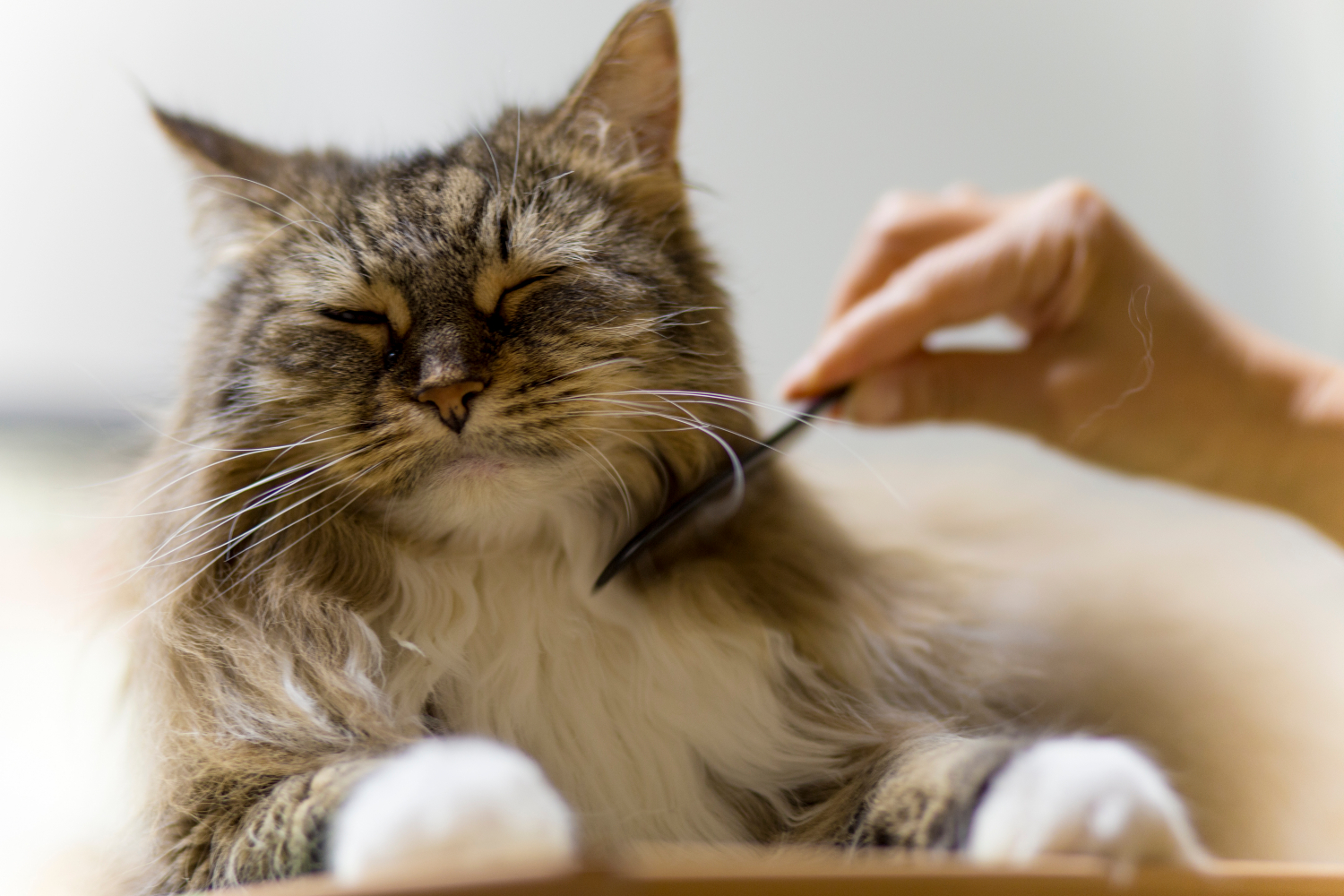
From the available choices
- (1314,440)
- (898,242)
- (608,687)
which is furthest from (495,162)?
(1314,440)

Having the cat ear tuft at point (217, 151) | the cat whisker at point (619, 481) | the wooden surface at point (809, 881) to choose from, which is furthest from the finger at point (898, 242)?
the wooden surface at point (809, 881)

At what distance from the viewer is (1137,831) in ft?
1.84

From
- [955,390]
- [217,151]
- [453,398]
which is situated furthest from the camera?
[955,390]

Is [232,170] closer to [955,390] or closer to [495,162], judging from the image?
[495,162]

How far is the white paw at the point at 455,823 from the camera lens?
1.73 ft

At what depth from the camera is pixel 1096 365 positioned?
43.9 inches

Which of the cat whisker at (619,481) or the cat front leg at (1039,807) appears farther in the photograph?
the cat whisker at (619,481)

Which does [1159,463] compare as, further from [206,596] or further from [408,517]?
[206,596]

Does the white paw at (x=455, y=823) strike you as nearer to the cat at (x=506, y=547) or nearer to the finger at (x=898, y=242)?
the cat at (x=506, y=547)

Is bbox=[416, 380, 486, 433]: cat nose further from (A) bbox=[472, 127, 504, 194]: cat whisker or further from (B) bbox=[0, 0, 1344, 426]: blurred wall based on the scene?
(B) bbox=[0, 0, 1344, 426]: blurred wall

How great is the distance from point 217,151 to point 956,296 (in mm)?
950

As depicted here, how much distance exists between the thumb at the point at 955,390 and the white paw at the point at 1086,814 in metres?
0.66

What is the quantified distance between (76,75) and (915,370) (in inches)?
48.1

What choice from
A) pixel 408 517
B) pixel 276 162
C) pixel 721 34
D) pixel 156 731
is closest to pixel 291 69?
pixel 276 162
